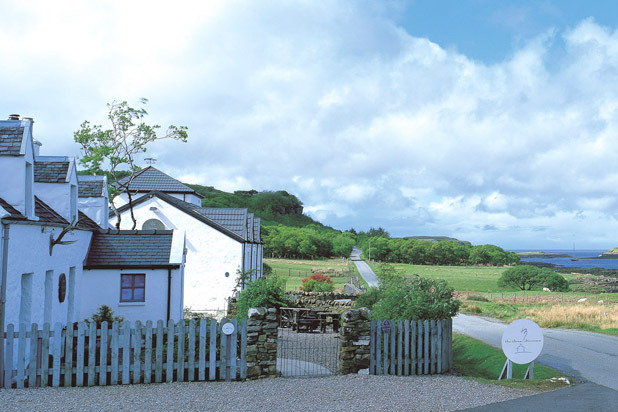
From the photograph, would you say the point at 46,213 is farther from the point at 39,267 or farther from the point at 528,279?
the point at 528,279

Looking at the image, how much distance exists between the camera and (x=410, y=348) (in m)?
13.4

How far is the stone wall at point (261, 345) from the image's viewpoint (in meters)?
12.2

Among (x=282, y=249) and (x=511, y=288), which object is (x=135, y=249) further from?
(x=282, y=249)

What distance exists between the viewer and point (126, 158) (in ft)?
108

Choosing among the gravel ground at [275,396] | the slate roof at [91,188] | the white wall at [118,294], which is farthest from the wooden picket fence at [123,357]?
the slate roof at [91,188]

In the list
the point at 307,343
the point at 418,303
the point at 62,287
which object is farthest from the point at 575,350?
the point at 62,287

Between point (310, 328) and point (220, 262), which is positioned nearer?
point (310, 328)

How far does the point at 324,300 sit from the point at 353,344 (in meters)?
18.0

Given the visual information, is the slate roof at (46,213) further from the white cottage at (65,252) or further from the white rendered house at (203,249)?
the white rendered house at (203,249)

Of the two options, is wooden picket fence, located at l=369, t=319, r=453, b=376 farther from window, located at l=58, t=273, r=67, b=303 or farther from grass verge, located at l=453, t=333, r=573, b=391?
window, located at l=58, t=273, r=67, b=303

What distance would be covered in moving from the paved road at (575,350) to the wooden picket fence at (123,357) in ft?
30.0

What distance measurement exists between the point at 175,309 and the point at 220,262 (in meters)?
13.0

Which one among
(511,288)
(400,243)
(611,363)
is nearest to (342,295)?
(611,363)

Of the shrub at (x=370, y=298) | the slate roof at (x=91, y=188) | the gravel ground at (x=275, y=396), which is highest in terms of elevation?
the slate roof at (x=91, y=188)
